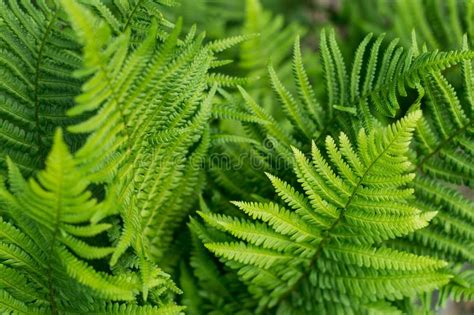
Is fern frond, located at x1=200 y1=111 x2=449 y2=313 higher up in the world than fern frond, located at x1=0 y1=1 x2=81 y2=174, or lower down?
lower down

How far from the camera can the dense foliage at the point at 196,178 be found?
86 centimetres

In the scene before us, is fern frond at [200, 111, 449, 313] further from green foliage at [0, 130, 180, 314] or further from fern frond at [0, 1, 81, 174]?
fern frond at [0, 1, 81, 174]

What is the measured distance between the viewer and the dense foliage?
33.9 inches

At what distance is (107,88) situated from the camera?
84cm

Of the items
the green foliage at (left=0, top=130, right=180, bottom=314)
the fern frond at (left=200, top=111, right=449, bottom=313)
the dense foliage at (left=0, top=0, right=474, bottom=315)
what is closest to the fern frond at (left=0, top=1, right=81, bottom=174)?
the dense foliage at (left=0, top=0, right=474, bottom=315)

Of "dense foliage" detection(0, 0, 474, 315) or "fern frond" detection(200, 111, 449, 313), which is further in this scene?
"fern frond" detection(200, 111, 449, 313)

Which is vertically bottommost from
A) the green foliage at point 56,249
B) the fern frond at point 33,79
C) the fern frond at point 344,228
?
the green foliage at point 56,249

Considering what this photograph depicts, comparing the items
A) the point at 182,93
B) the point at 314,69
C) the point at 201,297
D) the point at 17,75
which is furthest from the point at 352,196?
the point at 314,69

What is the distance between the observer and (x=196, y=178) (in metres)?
1.20

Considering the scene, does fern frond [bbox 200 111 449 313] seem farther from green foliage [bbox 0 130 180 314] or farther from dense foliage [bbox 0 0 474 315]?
green foliage [bbox 0 130 180 314]

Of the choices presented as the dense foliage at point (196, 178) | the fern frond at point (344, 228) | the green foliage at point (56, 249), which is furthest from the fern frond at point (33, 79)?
the fern frond at point (344, 228)

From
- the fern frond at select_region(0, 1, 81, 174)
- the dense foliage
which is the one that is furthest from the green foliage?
the fern frond at select_region(0, 1, 81, 174)

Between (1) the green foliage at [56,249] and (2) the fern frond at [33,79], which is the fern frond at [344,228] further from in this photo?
(2) the fern frond at [33,79]

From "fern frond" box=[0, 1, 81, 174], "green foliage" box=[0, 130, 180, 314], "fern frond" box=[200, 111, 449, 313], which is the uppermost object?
"fern frond" box=[0, 1, 81, 174]
